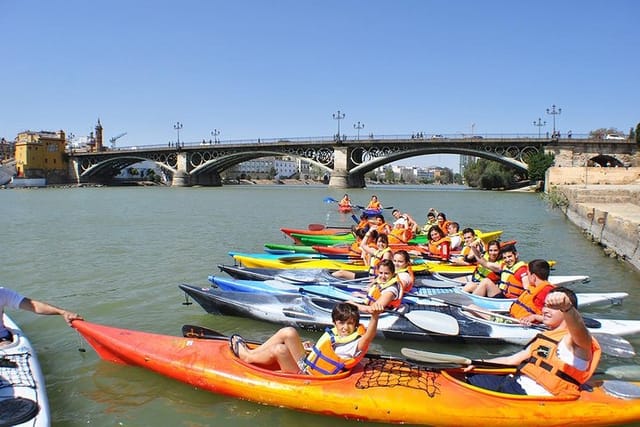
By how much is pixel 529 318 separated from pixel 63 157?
9422 cm

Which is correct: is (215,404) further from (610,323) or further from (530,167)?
(530,167)

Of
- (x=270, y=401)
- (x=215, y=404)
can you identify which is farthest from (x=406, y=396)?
(x=215, y=404)

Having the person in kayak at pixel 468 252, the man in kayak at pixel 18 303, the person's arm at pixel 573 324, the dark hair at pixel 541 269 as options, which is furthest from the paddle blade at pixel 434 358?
the person in kayak at pixel 468 252

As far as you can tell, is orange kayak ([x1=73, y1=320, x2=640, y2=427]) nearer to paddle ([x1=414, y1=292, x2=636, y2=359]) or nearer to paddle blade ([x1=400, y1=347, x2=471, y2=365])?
paddle blade ([x1=400, y1=347, x2=471, y2=365])

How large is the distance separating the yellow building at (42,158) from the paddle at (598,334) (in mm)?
90432

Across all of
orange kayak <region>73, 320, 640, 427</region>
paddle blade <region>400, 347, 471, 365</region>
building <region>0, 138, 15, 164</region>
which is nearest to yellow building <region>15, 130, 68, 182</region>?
building <region>0, 138, 15, 164</region>

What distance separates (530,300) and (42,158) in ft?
307

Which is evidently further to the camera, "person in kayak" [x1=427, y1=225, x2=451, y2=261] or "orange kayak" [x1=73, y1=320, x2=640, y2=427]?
"person in kayak" [x1=427, y1=225, x2=451, y2=261]

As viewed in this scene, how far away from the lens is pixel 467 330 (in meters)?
7.12

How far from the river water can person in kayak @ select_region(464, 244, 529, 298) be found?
3.73 ft

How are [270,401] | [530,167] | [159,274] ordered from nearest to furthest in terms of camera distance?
1. [270,401]
2. [159,274]
3. [530,167]

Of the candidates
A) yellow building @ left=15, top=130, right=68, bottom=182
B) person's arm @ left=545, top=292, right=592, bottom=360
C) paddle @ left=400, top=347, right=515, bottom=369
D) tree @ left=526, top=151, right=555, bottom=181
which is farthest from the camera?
yellow building @ left=15, top=130, right=68, bottom=182

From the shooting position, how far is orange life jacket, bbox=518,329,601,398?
4574mm

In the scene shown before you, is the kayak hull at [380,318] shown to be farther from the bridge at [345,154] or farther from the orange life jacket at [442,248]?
the bridge at [345,154]
